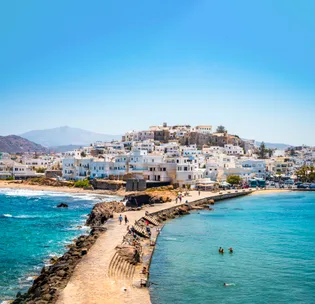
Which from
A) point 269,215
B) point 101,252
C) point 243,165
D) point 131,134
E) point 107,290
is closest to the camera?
point 107,290

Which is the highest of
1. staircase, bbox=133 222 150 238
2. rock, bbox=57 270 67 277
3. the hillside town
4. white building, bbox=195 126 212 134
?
white building, bbox=195 126 212 134

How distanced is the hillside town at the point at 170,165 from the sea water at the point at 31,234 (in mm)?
17527

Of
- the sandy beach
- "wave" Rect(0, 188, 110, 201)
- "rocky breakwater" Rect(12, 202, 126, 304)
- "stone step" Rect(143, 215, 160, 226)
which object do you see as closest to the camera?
"rocky breakwater" Rect(12, 202, 126, 304)

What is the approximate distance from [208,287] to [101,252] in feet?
23.2

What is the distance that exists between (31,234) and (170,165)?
41.8 meters

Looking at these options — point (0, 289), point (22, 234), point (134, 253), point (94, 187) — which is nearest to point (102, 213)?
point (22, 234)

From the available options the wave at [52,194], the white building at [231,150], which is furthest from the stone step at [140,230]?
the white building at [231,150]

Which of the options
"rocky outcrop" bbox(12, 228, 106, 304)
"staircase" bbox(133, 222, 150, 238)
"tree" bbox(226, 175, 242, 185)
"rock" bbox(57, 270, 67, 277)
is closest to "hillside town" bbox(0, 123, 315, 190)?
"tree" bbox(226, 175, 242, 185)

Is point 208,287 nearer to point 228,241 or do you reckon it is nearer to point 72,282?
point 72,282

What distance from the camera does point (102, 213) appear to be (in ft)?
139

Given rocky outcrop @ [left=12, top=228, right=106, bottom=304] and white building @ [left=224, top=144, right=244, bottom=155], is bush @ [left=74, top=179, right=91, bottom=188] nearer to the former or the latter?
white building @ [left=224, top=144, right=244, bottom=155]

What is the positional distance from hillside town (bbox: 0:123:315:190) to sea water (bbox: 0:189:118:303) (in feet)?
57.5

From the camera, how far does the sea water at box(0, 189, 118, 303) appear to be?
25.3 meters

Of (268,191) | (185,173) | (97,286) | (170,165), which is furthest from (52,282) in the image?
(268,191)
